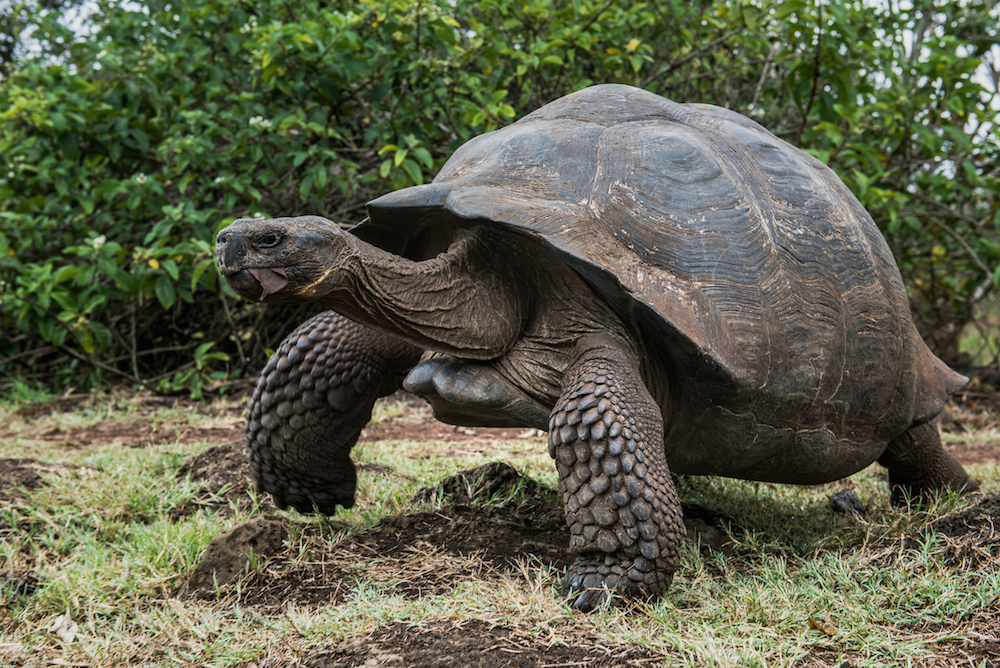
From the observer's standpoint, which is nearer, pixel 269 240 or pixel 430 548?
pixel 269 240

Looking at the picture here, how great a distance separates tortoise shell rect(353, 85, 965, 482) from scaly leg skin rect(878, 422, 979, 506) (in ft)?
1.14

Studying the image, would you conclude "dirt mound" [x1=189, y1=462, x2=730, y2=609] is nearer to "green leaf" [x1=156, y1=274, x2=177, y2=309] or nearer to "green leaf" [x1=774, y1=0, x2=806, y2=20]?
"green leaf" [x1=156, y1=274, x2=177, y2=309]

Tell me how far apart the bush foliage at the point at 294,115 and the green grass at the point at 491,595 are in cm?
258

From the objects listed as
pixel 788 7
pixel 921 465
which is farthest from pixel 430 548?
pixel 788 7

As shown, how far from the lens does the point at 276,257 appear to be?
6.70 ft

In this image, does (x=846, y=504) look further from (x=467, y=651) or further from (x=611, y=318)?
(x=467, y=651)

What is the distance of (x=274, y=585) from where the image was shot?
2391 millimetres

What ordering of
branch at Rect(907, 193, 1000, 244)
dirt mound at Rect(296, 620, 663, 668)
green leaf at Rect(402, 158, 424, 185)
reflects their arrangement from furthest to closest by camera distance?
branch at Rect(907, 193, 1000, 244), green leaf at Rect(402, 158, 424, 185), dirt mound at Rect(296, 620, 663, 668)

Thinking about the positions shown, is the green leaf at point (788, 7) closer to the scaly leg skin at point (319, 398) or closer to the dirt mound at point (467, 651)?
the scaly leg skin at point (319, 398)

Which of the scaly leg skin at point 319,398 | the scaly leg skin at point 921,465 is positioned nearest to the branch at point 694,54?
the scaly leg skin at point 921,465

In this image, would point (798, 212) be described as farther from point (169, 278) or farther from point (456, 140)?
point (169, 278)

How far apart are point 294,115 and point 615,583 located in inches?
167

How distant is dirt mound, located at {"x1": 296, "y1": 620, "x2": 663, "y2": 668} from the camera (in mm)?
1779

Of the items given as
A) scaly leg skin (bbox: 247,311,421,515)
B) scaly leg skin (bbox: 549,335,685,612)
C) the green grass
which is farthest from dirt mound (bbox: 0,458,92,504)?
scaly leg skin (bbox: 549,335,685,612)
